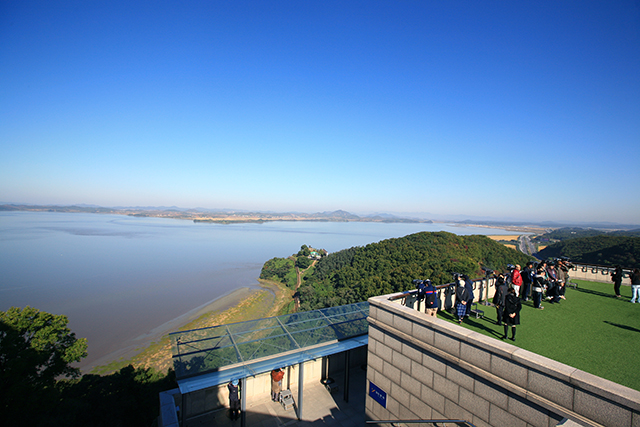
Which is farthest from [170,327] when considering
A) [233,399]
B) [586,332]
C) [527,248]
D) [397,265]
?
[527,248]

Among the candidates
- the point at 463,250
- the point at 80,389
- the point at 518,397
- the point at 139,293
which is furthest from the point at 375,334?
the point at 463,250

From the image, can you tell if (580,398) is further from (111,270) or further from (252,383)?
(111,270)

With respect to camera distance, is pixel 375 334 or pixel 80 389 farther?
pixel 80 389

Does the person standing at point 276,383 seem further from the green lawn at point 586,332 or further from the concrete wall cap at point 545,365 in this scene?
the concrete wall cap at point 545,365

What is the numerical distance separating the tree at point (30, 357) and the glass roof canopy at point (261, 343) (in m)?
10.9

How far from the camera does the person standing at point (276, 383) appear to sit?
8.16m

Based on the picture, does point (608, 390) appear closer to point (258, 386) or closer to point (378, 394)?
point (378, 394)

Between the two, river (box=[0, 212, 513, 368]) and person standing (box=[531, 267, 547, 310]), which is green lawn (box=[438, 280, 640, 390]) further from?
river (box=[0, 212, 513, 368])

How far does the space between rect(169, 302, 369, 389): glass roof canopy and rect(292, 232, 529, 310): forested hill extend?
2461cm

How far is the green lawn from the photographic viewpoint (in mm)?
5297

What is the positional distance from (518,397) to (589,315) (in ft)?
19.5

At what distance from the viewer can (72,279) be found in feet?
162

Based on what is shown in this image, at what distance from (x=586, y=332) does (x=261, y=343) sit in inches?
318

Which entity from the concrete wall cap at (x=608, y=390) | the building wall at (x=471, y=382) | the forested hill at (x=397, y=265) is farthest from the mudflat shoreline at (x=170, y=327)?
the concrete wall cap at (x=608, y=390)
